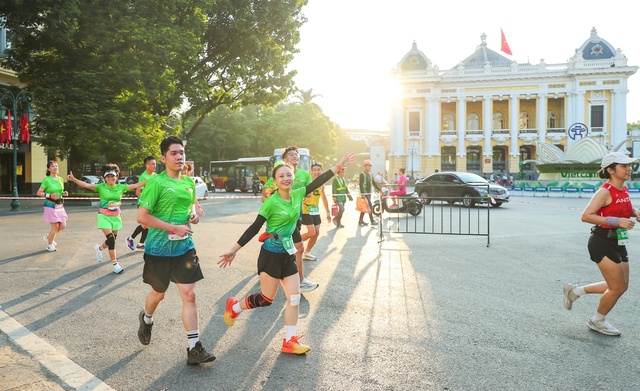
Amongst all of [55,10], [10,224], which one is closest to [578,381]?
[10,224]

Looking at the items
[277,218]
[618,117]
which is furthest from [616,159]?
[618,117]

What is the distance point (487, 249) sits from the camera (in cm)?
1018

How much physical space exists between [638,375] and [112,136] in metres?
22.0

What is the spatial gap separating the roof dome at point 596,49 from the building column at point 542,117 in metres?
6.50

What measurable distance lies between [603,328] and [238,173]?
127 ft

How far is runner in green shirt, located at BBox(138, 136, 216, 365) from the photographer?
4.02 metres

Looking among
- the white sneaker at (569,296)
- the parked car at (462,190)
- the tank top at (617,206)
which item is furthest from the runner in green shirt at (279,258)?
the parked car at (462,190)

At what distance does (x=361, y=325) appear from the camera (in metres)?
5.04

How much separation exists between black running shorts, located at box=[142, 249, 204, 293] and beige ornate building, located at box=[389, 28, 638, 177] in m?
55.4

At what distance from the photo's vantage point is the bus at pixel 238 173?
40.3 metres

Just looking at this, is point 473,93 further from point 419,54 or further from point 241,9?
point 241,9

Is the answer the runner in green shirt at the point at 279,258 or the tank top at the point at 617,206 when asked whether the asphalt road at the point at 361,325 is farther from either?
the tank top at the point at 617,206

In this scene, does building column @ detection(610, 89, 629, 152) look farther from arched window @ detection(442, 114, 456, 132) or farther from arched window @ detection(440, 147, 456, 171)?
arched window @ detection(442, 114, 456, 132)

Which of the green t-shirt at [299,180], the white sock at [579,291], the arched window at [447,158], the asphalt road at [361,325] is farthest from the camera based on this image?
the arched window at [447,158]
